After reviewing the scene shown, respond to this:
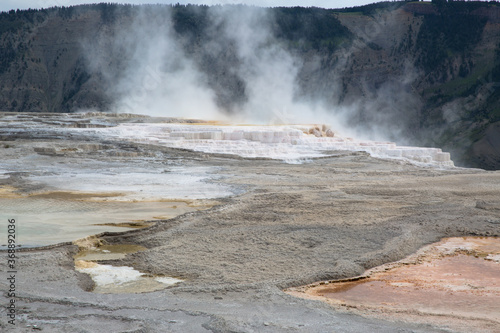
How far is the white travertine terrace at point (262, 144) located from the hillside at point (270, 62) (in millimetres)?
21709

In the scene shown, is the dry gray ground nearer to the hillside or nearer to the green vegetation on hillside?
the hillside

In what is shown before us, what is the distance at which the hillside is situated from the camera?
4541 centimetres

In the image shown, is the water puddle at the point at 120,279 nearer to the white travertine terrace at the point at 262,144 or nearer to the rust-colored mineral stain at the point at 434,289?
the rust-colored mineral stain at the point at 434,289

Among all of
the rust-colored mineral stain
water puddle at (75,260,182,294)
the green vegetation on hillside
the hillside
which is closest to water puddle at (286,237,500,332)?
the rust-colored mineral stain

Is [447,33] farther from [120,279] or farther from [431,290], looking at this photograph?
[120,279]

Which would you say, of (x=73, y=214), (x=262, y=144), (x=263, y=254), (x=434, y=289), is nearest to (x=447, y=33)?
(x=262, y=144)

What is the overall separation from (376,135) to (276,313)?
4079 cm

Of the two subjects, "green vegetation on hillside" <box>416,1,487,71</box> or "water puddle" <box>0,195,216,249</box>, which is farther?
"green vegetation on hillside" <box>416,1,487,71</box>

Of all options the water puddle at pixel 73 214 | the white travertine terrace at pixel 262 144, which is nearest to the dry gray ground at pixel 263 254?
the water puddle at pixel 73 214

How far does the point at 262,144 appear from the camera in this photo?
18.2 m

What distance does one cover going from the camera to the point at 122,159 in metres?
13.8

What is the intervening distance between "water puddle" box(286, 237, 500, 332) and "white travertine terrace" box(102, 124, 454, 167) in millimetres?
10201

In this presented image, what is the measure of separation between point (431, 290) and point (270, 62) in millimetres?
47840

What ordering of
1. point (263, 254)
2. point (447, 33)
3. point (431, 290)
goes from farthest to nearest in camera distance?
point (447, 33) < point (263, 254) < point (431, 290)
